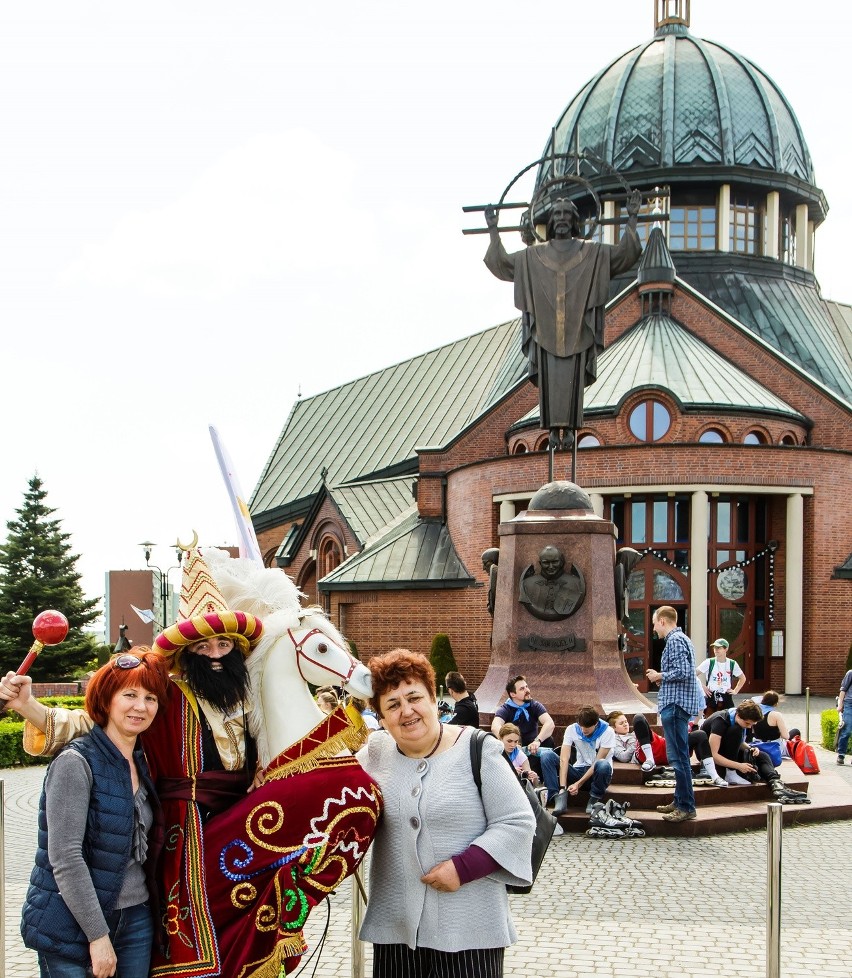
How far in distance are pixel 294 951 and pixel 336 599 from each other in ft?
96.0

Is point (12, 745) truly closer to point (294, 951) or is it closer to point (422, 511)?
point (294, 951)

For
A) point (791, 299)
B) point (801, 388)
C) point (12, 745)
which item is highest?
point (791, 299)

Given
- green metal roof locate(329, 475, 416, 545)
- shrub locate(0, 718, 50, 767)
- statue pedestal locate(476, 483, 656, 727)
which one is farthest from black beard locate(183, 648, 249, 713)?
green metal roof locate(329, 475, 416, 545)

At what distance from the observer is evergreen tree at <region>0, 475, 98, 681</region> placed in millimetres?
38938

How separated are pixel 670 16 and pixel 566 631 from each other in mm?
38947

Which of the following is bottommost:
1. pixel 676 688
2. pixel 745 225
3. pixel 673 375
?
pixel 676 688

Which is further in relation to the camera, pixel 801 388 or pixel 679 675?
pixel 801 388

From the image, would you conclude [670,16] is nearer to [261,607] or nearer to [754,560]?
[754,560]

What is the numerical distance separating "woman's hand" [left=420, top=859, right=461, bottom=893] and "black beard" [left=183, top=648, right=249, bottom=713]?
92 centimetres

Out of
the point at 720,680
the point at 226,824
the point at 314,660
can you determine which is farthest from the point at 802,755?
the point at 226,824

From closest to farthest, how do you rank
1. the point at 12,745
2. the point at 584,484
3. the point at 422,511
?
the point at 12,745
the point at 584,484
the point at 422,511

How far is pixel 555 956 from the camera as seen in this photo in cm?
651

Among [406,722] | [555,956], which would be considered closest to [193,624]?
[406,722]

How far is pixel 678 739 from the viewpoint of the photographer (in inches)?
374
